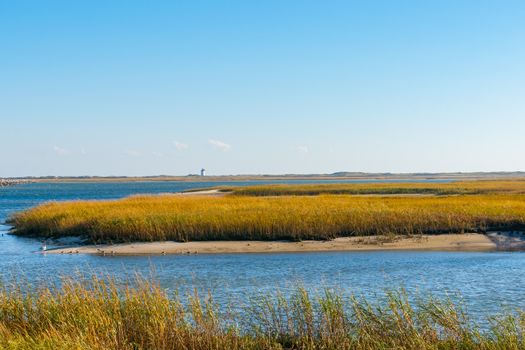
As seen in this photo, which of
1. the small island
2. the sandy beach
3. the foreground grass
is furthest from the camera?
the small island

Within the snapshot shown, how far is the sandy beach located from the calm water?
4.14 ft

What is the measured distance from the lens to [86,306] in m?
12.7

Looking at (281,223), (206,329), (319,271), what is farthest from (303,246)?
(206,329)

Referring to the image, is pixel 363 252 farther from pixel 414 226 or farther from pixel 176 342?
pixel 176 342

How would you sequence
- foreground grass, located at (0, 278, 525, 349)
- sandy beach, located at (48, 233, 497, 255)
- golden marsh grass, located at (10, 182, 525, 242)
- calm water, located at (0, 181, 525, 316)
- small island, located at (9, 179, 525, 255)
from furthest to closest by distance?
golden marsh grass, located at (10, 182, 525, 242) < small island, located at (9, 179, 525, 255) < sandy beach, located at (48, 233, 497, 255) < calm water, located at (0, 181, 525, 316) < foreground grass, located at (0, 278, 525, 349)

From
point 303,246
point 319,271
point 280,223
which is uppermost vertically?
point 280,223

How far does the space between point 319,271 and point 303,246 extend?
7.22 metres

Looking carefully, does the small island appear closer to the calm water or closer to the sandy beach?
the sandy beach

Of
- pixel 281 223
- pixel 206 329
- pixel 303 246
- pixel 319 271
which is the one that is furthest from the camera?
pixel 281 223

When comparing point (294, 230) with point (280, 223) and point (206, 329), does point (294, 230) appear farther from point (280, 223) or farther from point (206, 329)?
point (206, 329)

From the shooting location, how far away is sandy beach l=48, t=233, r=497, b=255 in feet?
101

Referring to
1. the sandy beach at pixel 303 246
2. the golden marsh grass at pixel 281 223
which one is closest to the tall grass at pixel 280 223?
the golden marsh grass at pixel 281 223

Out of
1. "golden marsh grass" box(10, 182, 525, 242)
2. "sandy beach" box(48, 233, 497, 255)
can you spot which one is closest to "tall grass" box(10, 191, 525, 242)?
"golden marsh grass" box(10, 182, 525, 242)

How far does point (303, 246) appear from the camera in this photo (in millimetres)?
31469
